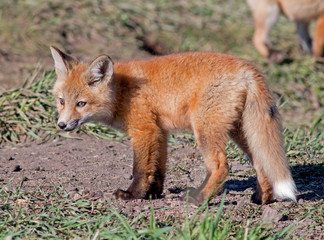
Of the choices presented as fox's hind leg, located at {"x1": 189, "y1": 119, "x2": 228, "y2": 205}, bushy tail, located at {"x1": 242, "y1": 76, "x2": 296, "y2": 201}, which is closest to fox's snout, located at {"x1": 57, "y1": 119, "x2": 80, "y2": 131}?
fox's hind leg, located at {"x1": 189, "y1": 119, "x2": 228, "y2": 205}

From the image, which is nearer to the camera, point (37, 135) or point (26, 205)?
point (26, 205)

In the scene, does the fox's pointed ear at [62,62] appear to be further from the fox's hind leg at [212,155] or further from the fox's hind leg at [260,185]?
the fox's hind leg at [260,185]

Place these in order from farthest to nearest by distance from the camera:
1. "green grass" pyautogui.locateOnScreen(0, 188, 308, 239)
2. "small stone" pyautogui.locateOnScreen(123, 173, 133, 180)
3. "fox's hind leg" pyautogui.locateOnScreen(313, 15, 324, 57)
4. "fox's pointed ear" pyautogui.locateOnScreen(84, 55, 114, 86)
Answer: "fox's hind leg" pyautogui.locateOnScreen(313, 15, 324, 57), "small stone" pyautogui.locateOnScreen(123, 173, 133, 180), "fox's pointed ear" pyautogui.locateOnScreen(84, 55, 114, 86), "green grass" pyautogui.locateOnScreen(0, 188, 308, 239)

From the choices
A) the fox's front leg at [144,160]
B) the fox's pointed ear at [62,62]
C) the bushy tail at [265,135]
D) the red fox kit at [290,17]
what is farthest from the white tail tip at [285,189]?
the red fox kit at [290,17]

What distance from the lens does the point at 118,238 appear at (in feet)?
13.0

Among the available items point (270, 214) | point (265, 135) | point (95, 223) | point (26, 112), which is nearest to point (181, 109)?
point (265, 135)

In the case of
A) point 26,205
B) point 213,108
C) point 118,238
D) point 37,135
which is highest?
point 213,108

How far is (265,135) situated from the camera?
195 inches

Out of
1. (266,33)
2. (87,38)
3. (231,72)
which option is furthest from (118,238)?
(266,33)

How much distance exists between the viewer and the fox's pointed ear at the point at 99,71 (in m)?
5.33

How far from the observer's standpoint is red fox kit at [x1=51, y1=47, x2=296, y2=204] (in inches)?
195

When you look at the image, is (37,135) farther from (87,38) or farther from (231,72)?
(87,38)

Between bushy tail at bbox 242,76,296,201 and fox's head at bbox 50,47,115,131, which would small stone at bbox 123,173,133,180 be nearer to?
fox's head at bbox 50,47,115,131

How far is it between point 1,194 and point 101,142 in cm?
212
